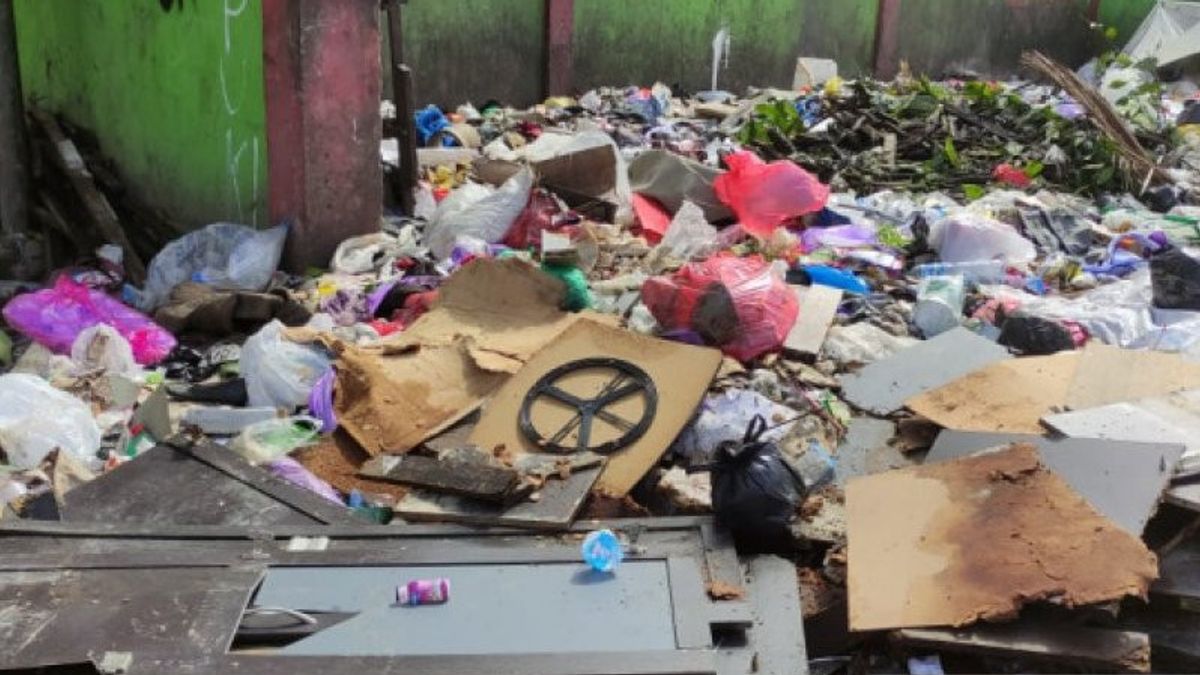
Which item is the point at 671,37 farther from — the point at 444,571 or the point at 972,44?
the point at 444,571

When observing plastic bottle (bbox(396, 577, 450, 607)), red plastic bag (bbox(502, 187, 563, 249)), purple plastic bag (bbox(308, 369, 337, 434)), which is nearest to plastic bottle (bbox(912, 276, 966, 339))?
red plastic bag (bbox(502, 187, 563, 249))

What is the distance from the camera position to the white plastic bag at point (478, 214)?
568cm

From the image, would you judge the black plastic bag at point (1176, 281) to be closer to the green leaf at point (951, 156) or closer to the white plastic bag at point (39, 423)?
the green leaf at point (951, 156)

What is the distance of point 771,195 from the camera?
6016 mm

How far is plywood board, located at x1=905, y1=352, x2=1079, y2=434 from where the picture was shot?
12.2 ft

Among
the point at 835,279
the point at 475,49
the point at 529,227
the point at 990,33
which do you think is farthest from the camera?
the point at 990,33

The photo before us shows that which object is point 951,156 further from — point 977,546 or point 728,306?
point 977,546

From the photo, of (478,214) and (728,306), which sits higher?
(728,306)

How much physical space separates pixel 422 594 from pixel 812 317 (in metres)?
2.39

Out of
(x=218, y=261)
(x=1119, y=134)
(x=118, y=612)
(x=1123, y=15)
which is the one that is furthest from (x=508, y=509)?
(x=1123, y=15)

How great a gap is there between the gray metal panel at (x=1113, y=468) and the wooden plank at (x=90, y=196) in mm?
4395

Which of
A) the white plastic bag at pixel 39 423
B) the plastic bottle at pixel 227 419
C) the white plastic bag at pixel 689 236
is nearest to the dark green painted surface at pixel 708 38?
the white plastic bag at pixel 689 236

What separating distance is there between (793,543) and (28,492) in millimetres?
2436

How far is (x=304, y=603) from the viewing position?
284 centimetres
